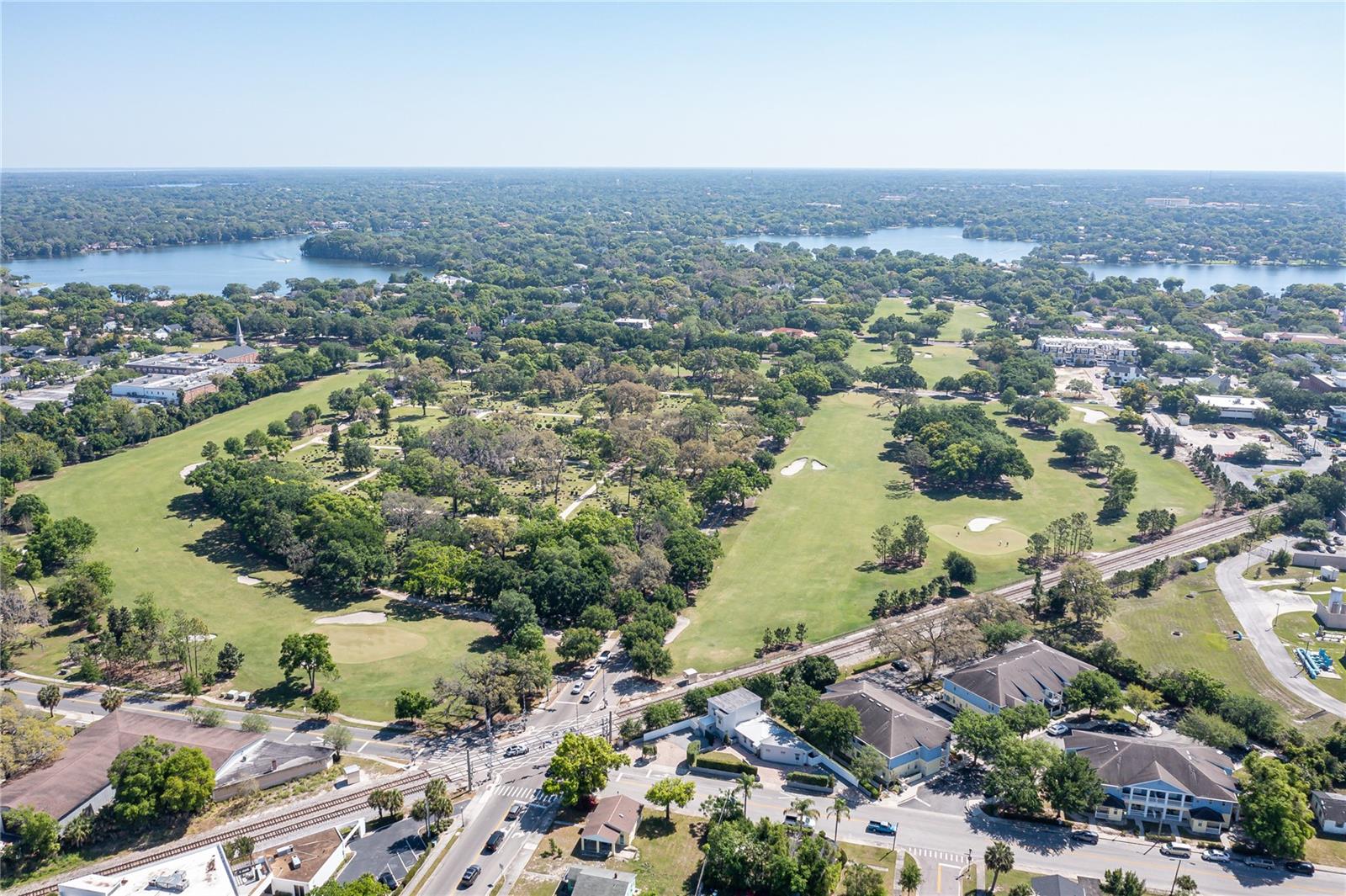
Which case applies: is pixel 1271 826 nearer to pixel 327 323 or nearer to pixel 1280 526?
pixel 1280 526

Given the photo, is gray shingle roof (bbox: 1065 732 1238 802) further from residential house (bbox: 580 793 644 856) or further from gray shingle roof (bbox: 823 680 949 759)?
residential house (bbox: 580 793 644 856)

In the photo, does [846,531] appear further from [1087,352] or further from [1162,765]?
[1087,352]

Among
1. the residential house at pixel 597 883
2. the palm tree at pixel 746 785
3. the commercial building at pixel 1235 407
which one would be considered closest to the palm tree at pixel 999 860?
the palm tree at pixel 746 785

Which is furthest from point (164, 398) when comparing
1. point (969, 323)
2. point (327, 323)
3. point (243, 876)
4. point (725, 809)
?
point (969, 323)

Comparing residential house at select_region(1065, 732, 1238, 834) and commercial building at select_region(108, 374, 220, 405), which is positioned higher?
commercial building at select_region(108, 374, 220, 405)

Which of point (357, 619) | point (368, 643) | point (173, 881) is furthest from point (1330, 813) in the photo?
point (357, 619)

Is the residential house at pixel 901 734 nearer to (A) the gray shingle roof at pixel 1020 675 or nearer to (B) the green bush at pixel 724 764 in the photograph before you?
(A) the gray shingle roof at pixel 1020 675

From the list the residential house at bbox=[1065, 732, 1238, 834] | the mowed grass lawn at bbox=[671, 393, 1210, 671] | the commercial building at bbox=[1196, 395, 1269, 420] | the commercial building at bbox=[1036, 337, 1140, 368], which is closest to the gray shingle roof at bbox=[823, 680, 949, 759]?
the residential house at bbox=[1065, 732, 1238, 834]
